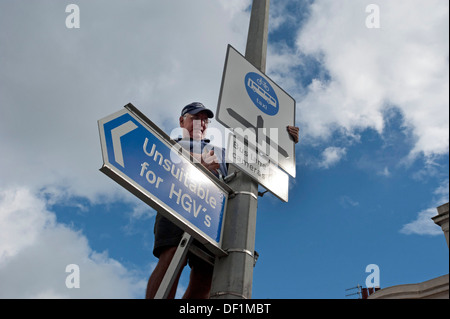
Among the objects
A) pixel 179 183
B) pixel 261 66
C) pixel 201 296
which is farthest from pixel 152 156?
pixel 261 66

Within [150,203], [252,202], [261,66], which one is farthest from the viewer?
[261,66]

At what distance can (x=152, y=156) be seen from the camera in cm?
278

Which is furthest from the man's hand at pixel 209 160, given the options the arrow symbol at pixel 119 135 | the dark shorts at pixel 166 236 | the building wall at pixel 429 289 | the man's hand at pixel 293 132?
the building wall at pixel 429 289

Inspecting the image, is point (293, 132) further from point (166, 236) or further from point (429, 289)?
point (429, 289)

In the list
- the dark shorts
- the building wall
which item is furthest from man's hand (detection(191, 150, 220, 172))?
the building wall

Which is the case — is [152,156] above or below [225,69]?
below

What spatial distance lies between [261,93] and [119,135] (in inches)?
65.9

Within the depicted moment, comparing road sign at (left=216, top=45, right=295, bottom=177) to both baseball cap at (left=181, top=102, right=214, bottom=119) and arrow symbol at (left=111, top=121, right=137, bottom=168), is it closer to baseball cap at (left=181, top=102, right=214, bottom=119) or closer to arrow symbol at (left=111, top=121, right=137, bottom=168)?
baseball cap at (left=181, top=102, right=214, bottom=119)

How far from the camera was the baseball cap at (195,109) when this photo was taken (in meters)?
4.25

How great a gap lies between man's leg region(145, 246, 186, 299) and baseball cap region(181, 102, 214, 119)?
154 centimetres

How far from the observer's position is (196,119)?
14.0ft

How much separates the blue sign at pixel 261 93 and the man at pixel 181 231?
27 cm
